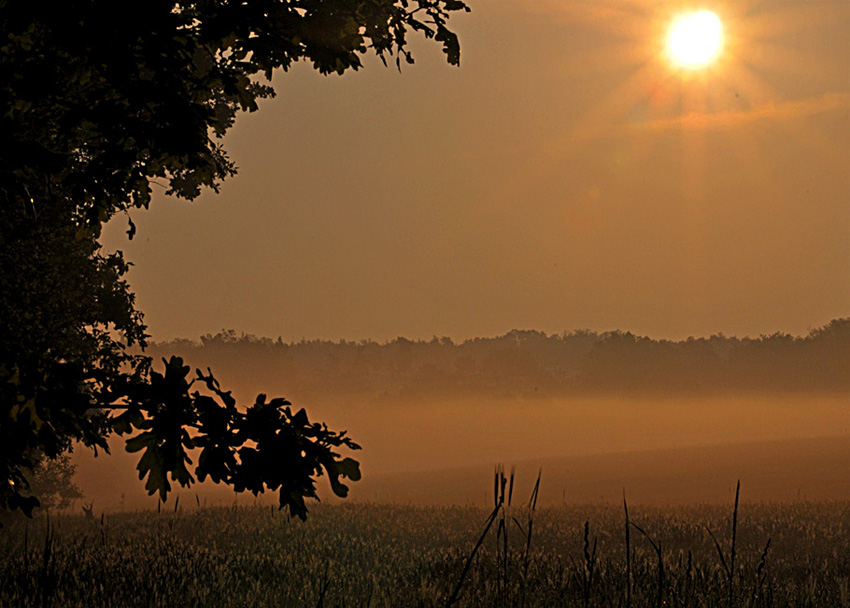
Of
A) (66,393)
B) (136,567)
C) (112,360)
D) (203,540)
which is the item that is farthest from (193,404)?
(112,360)

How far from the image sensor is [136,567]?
10.2m

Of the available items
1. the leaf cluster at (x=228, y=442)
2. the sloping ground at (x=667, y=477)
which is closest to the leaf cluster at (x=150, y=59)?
the leaf cluster at (x=228, y=442)

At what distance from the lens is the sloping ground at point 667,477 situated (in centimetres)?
3947

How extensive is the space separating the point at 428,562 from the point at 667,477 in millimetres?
41831

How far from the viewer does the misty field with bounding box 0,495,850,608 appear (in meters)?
7.96

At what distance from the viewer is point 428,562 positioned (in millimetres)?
11516

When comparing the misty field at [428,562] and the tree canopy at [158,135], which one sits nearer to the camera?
the tree canopy at [158,135]

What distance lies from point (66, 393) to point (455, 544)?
10.2 m

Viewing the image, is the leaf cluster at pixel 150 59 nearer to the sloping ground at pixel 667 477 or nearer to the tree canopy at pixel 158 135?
the tree canopy at pixel 158 135

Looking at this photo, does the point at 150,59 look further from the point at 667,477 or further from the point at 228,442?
the point at 667,477

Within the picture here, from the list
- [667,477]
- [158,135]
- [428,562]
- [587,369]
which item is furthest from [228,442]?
[587,369]

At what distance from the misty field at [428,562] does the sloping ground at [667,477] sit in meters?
14.9

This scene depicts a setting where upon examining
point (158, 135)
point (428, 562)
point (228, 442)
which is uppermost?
point (158, 135)

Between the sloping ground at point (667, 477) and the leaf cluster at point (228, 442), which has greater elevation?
the leaf cluster at point (228, 442)
